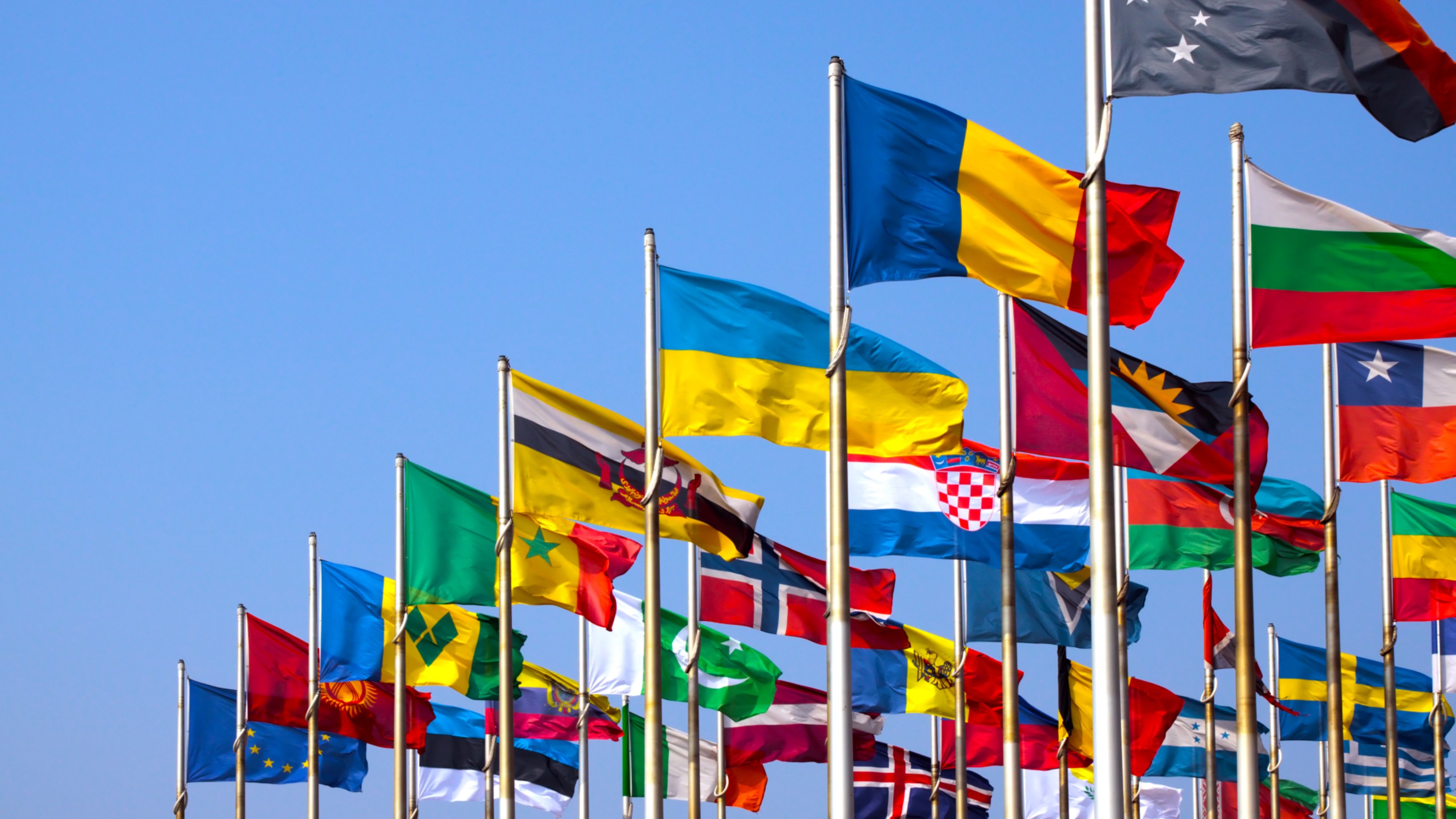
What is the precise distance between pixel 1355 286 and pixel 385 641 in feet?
68.6

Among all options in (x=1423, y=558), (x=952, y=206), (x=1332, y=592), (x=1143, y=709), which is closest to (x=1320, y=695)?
(x=1143, y=709)

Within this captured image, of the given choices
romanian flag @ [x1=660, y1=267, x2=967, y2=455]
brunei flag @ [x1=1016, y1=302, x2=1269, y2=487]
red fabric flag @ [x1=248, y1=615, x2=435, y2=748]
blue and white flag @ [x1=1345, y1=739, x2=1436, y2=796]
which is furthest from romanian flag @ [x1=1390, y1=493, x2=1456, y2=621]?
red fabric flag @ [x1=248, y1=615, x2=435, y2=748]

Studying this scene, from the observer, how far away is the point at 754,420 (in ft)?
75.1

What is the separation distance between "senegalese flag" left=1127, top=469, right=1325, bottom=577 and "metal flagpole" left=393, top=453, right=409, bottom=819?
13231 mm

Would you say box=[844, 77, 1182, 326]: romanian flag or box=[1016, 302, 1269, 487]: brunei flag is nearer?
box=[844, 77, 1182, 326]: romanian flag

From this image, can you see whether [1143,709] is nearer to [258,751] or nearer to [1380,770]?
[1380,770]

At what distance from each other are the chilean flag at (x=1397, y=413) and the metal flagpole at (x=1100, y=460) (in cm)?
1433

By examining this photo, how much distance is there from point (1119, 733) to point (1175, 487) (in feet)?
51.3

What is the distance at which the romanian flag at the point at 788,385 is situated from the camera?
2295cm

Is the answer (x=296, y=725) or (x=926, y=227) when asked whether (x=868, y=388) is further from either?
(x=296, y=725)

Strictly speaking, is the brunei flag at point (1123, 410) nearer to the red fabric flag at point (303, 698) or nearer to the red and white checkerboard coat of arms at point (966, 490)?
the red and white checkerboard coat of arms at point (966, 490)

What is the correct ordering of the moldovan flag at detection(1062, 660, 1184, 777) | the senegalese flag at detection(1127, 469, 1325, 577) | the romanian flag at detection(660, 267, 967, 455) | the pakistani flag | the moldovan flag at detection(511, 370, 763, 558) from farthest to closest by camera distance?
the moldovan flag at detection(1062, 660, 1184, 777) < the pakistani flag < the senegalese flag at detection(1127, 469, 1325, 577) < the moldovan flag at detection(511, 370, 763, 558) < the romanian flag at detection(660, 267, 967, 455)

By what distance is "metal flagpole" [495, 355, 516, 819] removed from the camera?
27.5m

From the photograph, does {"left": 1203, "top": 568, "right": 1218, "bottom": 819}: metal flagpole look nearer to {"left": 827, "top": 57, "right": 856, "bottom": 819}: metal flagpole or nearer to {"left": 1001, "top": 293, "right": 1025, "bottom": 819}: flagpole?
{"left": 1001, "top": 293, "right": 1025, "bottom": 819}: flagpole
